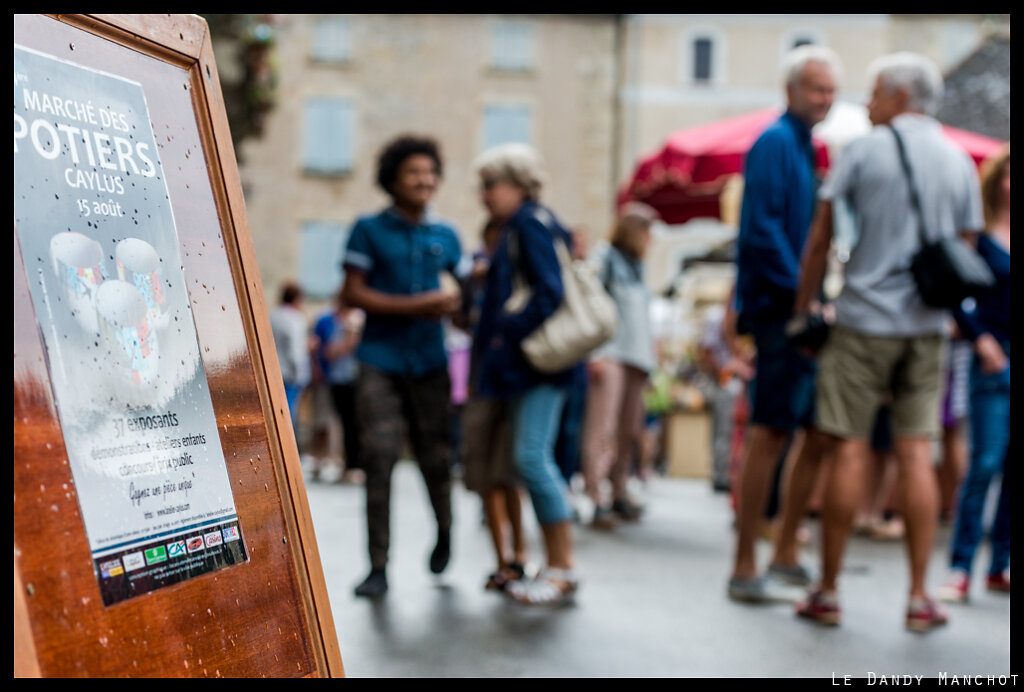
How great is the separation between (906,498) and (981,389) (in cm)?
122

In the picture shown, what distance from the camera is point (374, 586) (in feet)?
15.2

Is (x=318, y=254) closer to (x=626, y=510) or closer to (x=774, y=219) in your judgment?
(x=626, y=510)

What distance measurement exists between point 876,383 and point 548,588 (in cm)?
144

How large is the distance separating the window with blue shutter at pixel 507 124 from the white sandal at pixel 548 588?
982 inches

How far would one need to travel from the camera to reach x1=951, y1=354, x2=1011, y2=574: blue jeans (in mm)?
5199

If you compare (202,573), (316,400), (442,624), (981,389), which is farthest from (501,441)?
(316,400)

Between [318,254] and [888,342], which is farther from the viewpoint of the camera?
[318,254]

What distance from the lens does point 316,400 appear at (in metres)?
12.6

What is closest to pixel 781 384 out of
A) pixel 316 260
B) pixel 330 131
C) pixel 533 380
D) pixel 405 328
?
pixel 533 380

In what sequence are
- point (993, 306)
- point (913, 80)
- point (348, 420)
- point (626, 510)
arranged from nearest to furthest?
point (913, 80)
point (993, 306)
point (626, 510)
point (348, 420)

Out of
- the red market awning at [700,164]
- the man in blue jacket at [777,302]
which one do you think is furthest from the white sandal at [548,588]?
the red market awning at [700,164]

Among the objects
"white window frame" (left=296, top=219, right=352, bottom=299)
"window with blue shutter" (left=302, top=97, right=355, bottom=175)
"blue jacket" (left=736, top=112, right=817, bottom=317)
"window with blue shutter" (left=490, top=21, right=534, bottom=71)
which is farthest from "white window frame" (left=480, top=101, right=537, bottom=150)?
"blue jacket" (left=736, top=112, right=817, bottom=317)

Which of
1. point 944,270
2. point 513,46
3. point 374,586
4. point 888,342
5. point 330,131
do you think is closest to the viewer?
point 944,270
